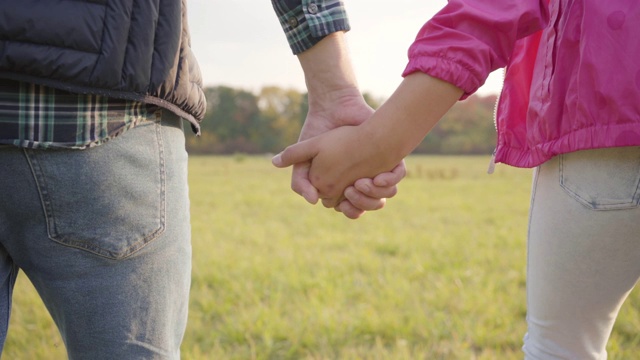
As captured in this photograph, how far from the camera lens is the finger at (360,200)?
5.80 ft

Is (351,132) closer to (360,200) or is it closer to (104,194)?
(360,200)

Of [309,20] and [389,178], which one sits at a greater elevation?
[309,20]

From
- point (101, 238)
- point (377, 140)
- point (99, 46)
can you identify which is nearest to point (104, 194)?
point (101, 238)

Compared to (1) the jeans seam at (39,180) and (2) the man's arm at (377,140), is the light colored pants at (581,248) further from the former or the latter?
(1) the jeans seam at (39,180)

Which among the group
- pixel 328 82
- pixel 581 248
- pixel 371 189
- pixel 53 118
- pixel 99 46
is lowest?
pixel 371 189

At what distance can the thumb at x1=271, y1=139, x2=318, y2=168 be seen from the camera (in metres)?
1.73

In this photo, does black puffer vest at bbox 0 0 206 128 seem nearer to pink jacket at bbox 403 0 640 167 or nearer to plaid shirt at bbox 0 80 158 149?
plaid shirt at bbox 0 80 158 149

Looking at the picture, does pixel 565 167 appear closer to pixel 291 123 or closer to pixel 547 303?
pixel 547 303

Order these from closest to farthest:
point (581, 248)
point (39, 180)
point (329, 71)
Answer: point (39, 180) → point (581, 248) → point (329, 71)

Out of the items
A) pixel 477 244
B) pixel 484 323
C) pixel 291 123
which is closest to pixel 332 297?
pixel 484 323

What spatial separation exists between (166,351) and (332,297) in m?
2.52

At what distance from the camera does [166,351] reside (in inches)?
45.8

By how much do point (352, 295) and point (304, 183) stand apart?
82.3 inches

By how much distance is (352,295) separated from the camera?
12.2 ft
